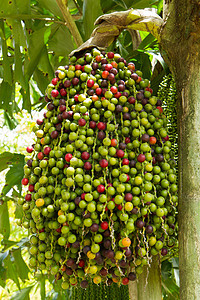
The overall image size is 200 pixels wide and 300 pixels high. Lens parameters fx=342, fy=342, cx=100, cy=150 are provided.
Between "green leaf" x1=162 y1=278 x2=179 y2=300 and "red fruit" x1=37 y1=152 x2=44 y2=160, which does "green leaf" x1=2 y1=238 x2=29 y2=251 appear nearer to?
"green leaf" x1=162 y1=278 x2=179 y2=300

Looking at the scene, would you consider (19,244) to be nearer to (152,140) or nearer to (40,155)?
(40,155)

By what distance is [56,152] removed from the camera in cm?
77

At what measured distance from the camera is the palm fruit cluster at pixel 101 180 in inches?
28.6

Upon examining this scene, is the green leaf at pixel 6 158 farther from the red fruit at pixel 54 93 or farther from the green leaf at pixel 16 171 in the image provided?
the red fruit at pixel 54 93

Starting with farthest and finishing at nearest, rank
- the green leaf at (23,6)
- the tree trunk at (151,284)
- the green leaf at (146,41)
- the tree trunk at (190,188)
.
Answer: the green leaf at (23,6) < the green leaf at (146,41) < the tree trunk at (151,284) < the tree trunk at (190,188)

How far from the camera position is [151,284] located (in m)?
0.91

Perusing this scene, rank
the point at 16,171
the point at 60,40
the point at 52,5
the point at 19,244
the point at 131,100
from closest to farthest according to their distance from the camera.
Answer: the point at 131,100
the point at 52,5
the point at 60,40
the point at 16,171
the point at 19,244

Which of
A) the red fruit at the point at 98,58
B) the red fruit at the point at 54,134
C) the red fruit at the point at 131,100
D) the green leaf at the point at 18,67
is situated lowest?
the red fruit at the point at 54,134

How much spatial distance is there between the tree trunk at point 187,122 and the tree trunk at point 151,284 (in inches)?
8.1

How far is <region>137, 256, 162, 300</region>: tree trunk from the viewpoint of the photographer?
0.90 m

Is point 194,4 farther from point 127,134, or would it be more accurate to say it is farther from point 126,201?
point 126,201

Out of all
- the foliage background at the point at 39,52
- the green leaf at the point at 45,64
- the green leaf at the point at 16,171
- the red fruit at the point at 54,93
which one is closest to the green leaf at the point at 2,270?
the foliage background at the point at 39,52

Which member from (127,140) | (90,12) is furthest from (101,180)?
(90,12)

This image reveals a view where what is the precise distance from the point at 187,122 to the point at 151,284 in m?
0.45
